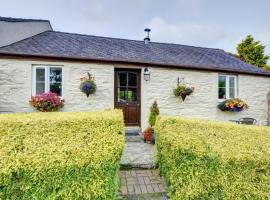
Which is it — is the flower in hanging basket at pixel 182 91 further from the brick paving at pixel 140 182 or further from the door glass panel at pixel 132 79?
the brick paving at pixel 140 182

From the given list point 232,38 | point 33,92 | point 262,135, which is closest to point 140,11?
point 33,92

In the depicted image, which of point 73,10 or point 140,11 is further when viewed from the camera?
point 140,11

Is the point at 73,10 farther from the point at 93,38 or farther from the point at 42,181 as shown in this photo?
the point at 42,181

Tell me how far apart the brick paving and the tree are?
62.7ft

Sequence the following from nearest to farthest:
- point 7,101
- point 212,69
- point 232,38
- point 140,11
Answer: point 7,101 → point 212,69 → point 140,11 → point 232,38

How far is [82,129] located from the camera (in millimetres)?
2350

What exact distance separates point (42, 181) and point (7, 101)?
5.15m

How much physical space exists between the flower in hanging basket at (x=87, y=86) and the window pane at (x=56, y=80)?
3.04 feet

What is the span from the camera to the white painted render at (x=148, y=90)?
5.88 meters

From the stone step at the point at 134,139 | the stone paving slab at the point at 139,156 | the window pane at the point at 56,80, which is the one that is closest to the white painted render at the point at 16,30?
the window pane at the point at 56,80

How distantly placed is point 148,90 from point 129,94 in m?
0.90

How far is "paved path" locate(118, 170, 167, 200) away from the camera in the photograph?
2.87 m

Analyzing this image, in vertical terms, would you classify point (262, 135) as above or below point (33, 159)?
above

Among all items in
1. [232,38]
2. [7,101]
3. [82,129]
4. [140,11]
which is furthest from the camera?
[232,38]
